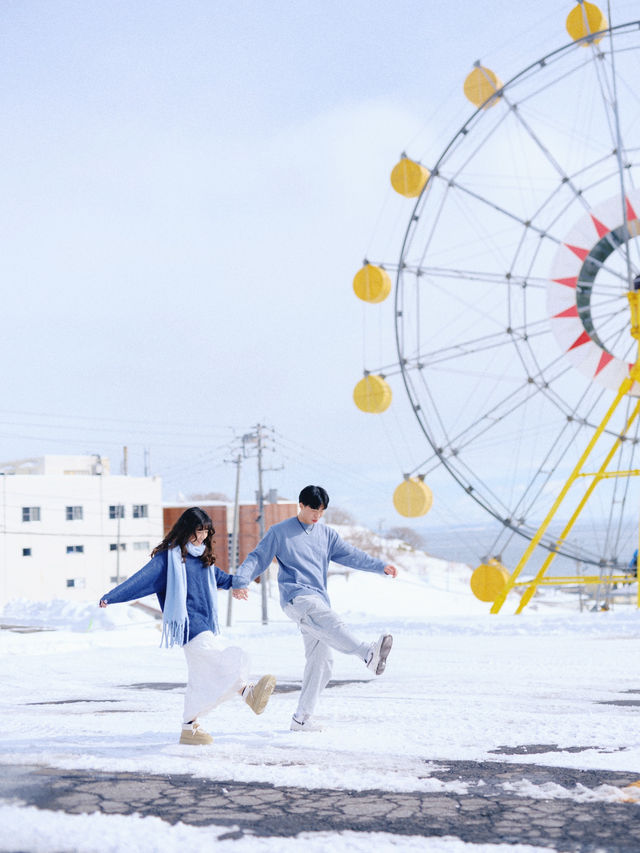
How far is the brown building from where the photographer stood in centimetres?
6206

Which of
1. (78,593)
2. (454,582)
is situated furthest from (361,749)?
(454,582)

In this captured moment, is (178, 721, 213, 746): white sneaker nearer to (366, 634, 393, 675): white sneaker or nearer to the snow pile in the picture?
(366, 634, 393, 675): white sneaker

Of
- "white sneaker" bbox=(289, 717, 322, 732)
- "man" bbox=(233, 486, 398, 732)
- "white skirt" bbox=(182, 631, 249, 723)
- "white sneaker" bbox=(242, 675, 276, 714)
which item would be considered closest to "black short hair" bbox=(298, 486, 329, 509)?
"man" bbox=(233, 486, 398, 732)

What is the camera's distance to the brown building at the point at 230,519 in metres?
62.1

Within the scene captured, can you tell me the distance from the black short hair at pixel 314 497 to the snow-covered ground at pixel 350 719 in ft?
4.71

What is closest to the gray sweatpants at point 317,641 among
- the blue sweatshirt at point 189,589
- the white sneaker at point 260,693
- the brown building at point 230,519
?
the white sneaker at point 260,693

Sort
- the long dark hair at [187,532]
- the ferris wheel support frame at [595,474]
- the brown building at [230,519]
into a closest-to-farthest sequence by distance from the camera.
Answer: the long dark hair at [187,532]
the ferris wheel support frame at [595,474]
the brown building at [230,519]

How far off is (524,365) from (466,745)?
13.1m

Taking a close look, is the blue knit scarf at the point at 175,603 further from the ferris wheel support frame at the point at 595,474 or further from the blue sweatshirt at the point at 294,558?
the ferris wheel support frame at the point at 595,474

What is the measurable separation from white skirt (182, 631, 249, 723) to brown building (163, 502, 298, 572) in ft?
174

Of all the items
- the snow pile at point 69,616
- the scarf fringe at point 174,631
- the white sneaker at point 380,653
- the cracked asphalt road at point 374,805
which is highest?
the scarf fringe at point 174,631

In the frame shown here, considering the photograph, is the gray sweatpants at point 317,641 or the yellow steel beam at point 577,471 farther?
the yellow steel beam at point 577,471

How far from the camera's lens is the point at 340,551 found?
655 centimetres

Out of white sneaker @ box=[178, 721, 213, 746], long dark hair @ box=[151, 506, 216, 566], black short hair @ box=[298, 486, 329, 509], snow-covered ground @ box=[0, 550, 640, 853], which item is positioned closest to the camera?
snow-covered ground @ box=[0, 550, 640, 853]
